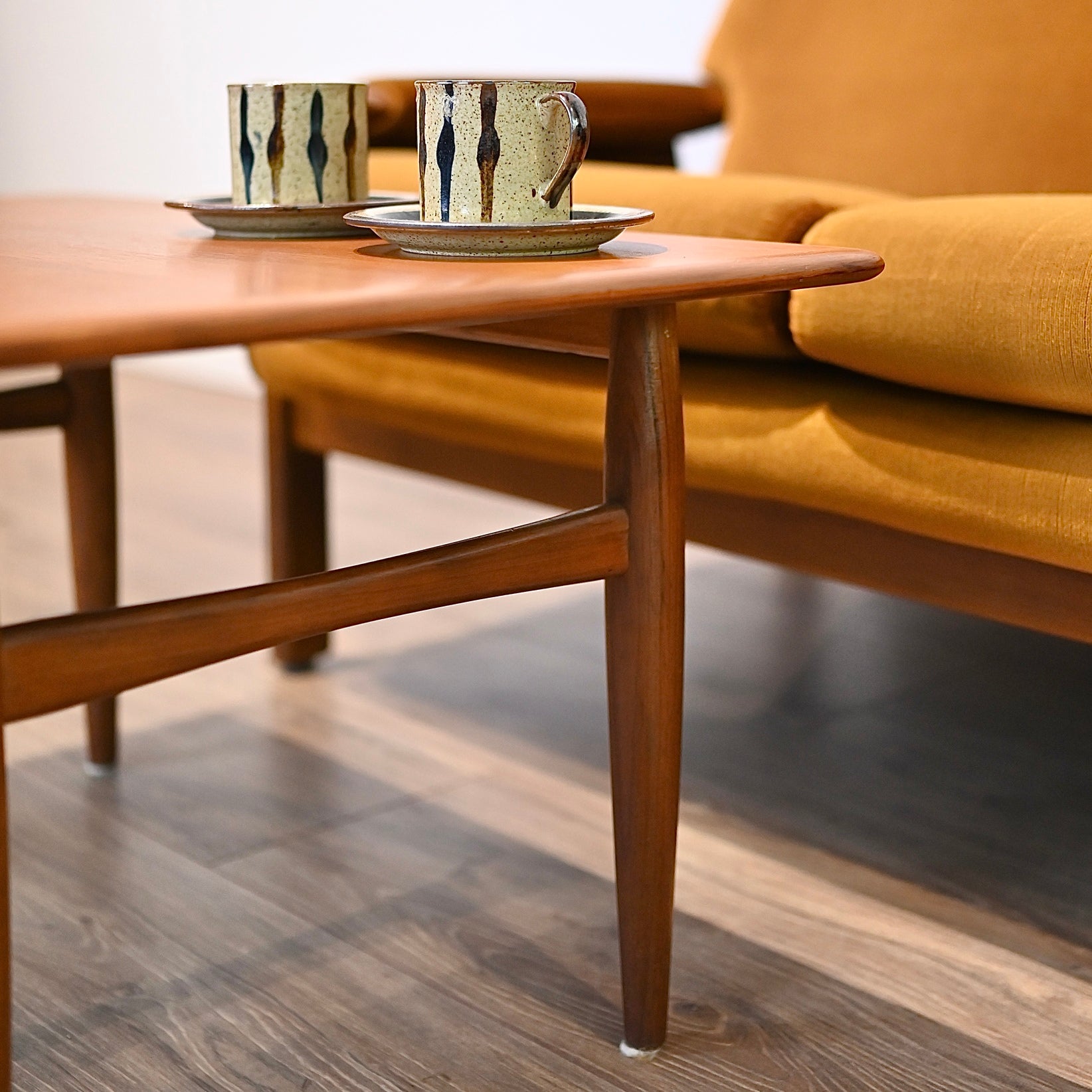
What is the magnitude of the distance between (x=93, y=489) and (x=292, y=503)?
1.02 feet

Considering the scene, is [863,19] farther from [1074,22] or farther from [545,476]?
[545,476]

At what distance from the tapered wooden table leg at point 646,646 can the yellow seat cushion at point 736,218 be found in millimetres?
240

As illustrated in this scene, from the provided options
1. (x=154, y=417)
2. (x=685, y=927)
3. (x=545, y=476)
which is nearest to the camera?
(x=685, y=927)

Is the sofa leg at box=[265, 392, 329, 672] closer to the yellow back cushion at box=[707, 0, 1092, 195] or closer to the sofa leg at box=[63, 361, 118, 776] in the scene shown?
the sofa leg at box=[63, 361, 118, 776]

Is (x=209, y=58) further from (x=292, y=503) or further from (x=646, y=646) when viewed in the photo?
(x=646, y=646)

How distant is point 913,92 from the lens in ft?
5.00

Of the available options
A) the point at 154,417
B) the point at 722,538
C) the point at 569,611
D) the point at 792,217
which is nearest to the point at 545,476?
the point at 722,538

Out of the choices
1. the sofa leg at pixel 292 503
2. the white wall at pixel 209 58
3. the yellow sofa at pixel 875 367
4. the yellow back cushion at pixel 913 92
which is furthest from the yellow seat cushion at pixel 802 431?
the white wall at pixel 209 58

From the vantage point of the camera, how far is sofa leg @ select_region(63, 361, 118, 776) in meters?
1.18

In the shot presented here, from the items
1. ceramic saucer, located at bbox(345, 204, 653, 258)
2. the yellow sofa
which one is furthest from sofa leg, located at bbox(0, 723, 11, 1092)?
the yellow sofa

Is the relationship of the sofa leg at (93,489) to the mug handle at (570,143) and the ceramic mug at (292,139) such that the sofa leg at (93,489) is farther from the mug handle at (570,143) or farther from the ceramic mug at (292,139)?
the mug handle at (570,143)

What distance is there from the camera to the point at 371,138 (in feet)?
4.61

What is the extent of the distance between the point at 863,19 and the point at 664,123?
239 millimetres

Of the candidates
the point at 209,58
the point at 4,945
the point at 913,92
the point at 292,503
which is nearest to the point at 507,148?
the point at 4,945
